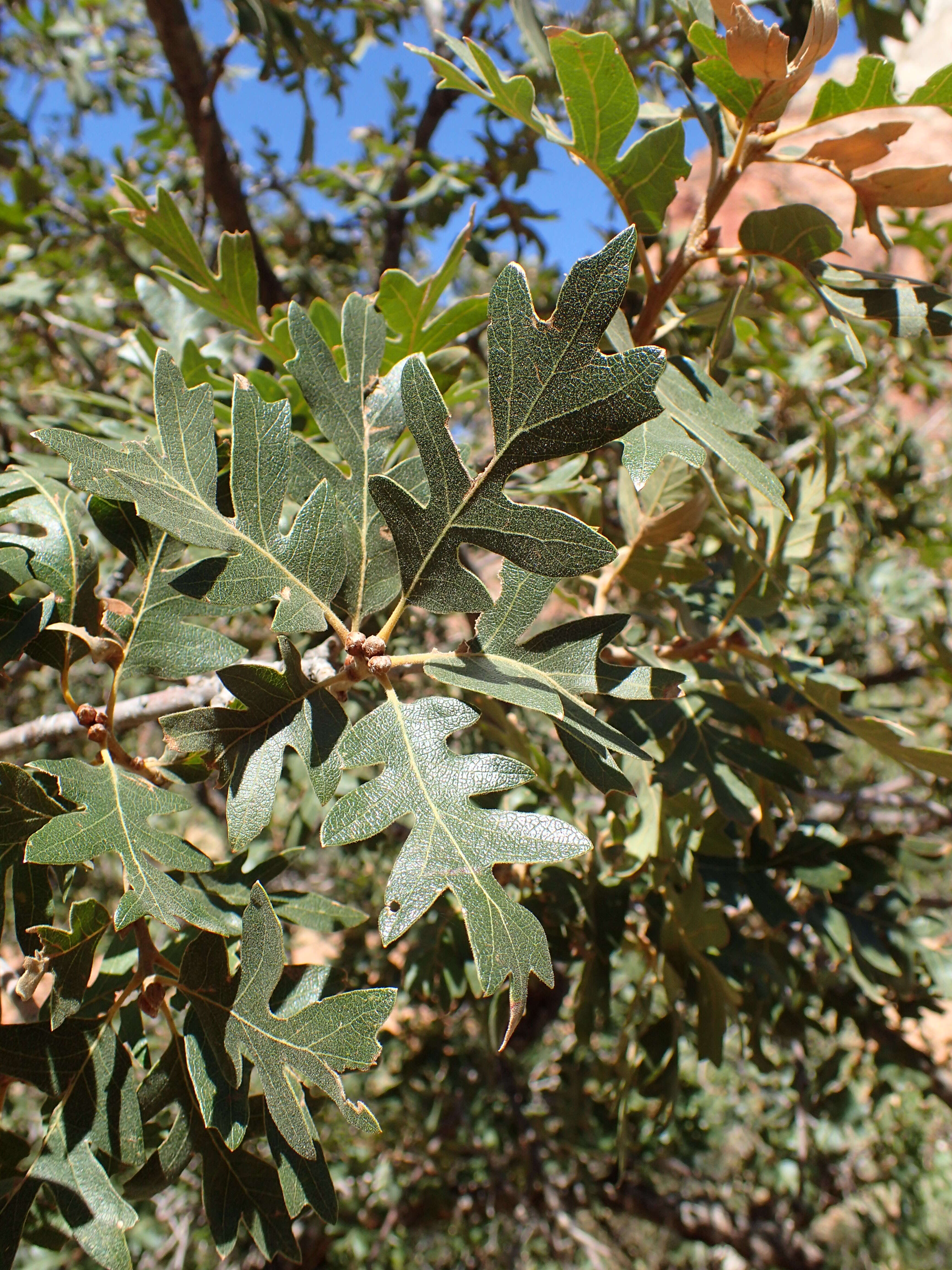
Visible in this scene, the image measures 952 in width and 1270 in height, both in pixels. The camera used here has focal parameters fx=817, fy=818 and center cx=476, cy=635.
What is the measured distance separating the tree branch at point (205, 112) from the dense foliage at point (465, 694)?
1cm

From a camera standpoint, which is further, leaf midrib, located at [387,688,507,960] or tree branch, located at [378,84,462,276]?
tree branch, located at [378,84,462,276]

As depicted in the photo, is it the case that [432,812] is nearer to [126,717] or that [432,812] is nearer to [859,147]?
[126,717]

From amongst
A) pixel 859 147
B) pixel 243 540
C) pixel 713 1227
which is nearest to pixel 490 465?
pixel 243 540

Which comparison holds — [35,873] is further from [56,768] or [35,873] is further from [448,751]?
[448,751]

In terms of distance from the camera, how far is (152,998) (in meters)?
0.93

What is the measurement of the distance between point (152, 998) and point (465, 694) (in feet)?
2.72

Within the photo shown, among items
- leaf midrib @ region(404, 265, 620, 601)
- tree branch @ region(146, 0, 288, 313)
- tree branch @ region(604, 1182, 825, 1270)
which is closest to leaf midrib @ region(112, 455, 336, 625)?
leaf midrib @ region(404, 265, 620, 601)

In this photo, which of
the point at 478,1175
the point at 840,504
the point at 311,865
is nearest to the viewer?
the point at 840,504

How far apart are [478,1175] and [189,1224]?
922 mm

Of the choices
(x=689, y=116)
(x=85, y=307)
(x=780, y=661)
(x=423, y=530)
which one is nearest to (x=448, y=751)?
(x=423, y=530)

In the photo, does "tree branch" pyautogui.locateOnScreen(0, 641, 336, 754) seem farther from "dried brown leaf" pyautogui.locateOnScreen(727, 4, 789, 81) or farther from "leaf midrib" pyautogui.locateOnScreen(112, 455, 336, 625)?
"dried brown leaf" pyautogui.locateOnScreen(727, 4, 789, 81)

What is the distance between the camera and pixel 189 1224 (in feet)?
8.27

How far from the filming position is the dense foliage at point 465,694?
795 millimetres

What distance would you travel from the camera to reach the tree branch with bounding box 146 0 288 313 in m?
2.21
